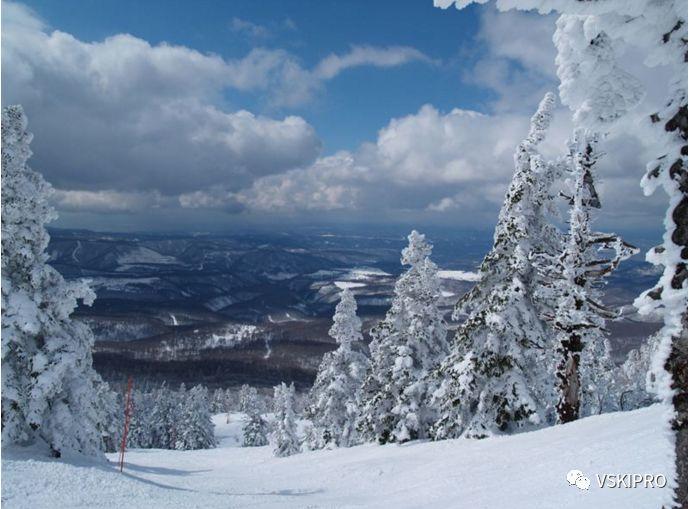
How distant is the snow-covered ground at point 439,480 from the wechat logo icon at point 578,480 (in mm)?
147

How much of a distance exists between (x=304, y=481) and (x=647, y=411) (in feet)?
44.1

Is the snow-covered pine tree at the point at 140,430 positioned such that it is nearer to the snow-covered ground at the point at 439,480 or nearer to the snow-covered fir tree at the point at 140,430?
the snow-covered fir tree at the point at 140,430

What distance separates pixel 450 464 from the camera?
16656mm

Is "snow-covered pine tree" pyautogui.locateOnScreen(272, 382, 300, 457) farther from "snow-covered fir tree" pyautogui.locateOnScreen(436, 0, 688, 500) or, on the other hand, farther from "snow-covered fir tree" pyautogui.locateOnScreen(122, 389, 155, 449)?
"snow-covered fir tree" pyautogui.locateOnScreen(436, 0, 688, 500)

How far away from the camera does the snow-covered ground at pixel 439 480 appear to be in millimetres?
10727

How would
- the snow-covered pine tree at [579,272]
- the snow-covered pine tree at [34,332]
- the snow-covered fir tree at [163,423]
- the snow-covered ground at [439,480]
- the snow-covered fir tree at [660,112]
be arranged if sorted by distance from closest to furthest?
the snow-covered fir tree at [660,112] → the snow-covered ground at [439,480] → the snow-covered pine tree at [579,272] → the snow-covered pine tree at [34,332] → the snow-covered fir tree at [163,423]

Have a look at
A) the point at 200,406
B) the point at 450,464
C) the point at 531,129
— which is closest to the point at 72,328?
the point at 450,464

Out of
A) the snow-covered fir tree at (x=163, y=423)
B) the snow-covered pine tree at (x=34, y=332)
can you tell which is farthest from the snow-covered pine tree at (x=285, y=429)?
the snow-covered fir tree at (x=163, y=423)

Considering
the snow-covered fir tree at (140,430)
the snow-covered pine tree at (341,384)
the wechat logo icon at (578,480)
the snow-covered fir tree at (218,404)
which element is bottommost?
the snow-covered fir tree at (218,404)

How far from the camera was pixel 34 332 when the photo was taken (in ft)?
51.9

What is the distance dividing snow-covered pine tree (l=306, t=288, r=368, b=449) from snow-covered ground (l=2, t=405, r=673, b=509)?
553 inches

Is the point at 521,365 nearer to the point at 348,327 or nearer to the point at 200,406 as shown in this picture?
the point at 348,327

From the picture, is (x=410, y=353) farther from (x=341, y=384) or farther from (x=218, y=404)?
(x=218, y=404)

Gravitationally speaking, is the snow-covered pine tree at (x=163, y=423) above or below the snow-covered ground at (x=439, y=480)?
below
